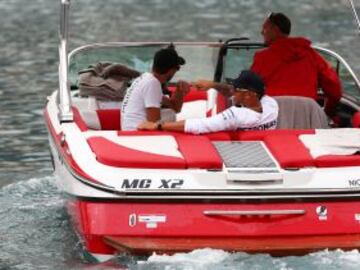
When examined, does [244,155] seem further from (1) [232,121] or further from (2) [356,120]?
(2) [356,120]

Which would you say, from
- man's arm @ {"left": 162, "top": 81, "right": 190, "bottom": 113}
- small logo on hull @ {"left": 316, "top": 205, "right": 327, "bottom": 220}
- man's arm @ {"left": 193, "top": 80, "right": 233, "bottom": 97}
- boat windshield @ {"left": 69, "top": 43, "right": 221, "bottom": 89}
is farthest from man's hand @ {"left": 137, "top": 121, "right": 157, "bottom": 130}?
boat windshield @ {"left": 69, "top": 43, "right": 221, "bottom": 89}

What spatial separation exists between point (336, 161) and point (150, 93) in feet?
5.46

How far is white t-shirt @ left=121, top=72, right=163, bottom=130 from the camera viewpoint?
26.6 ft

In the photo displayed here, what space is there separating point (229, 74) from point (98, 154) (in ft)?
10.9

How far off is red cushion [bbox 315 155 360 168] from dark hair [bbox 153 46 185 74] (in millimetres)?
1535

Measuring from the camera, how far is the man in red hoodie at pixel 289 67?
27.8 ft

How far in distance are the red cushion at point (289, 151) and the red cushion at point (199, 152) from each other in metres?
0.39

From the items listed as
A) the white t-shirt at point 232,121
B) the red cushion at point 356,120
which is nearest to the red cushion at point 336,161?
the white t-shirt at point 232,121

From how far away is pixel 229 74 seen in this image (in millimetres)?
10188

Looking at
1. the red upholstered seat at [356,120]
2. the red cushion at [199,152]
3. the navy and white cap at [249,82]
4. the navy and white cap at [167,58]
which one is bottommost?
the red upholstered seat at [356,120]

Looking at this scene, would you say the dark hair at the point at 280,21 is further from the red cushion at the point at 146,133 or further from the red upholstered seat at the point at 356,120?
the red cushion at the point at 146,133

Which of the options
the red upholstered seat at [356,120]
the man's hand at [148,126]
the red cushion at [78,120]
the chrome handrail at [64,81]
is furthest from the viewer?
the red upholstered seat at [356,120]

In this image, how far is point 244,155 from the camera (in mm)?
7207

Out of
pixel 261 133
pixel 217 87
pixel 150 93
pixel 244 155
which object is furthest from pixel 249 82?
pixel 217 87
